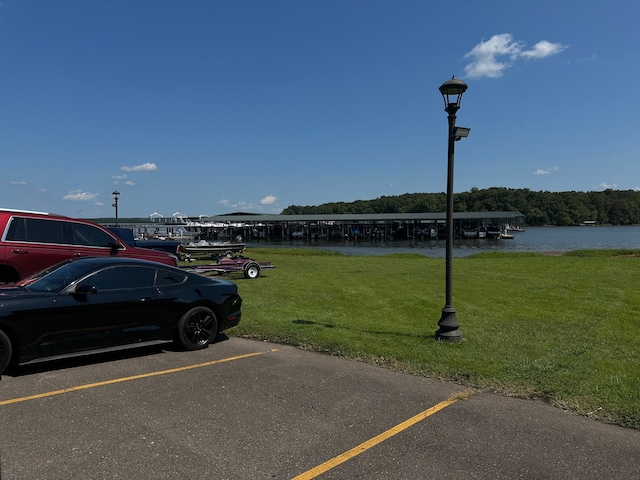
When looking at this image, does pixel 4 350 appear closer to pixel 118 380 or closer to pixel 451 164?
pixel 118 380

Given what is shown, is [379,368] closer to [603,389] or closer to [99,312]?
[603,389]

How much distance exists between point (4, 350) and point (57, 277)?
1235 mm

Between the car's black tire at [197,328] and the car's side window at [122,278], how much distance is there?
2.51ft

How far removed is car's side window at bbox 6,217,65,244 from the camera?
29.4 ft

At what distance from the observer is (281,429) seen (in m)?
4.27

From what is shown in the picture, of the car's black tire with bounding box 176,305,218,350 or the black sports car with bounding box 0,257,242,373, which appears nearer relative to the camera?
the black sports car with bounding box 0,257,242,373

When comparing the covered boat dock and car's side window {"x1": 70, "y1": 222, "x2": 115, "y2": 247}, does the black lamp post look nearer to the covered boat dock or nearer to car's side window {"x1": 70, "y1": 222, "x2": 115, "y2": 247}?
car's side window {"x1": 70, "y1": 222, "x2": 115, "y2": 247}

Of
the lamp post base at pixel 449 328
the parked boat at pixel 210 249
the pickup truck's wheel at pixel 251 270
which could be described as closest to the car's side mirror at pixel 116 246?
the pickup truck's wheel at pixel 251 270

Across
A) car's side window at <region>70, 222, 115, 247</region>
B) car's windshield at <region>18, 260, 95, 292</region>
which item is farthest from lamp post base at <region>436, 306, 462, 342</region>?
car's side window at <region>70, 222, 115, 247</region>

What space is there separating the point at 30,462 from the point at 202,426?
135cm

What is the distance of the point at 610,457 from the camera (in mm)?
3805

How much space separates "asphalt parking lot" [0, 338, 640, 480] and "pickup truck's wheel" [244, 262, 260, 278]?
438 inches

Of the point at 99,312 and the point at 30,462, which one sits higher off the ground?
the point at 99,312

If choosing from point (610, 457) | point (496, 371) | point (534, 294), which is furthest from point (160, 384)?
point (534, 294)
